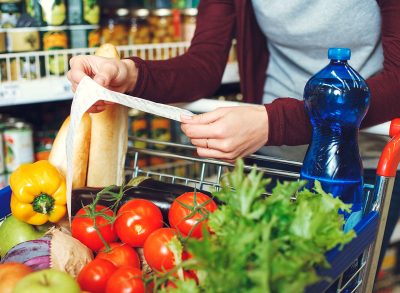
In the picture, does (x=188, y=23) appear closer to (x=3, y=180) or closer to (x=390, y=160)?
(x=3, y=180)

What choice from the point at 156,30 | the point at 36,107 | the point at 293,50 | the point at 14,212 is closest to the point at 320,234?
the point at 14,212

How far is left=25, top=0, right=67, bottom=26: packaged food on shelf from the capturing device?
5.33 ft

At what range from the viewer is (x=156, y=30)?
208 cm

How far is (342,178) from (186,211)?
26 cm

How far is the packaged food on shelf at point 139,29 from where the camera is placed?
6.52 feet

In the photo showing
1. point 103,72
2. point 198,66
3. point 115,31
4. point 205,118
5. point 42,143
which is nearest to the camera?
point 205,118

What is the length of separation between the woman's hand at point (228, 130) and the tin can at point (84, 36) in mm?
830

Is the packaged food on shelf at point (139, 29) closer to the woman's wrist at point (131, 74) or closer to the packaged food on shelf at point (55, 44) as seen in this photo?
the packaged food on shelf at point (55, 44)

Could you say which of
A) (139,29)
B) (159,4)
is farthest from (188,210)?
(159,4)

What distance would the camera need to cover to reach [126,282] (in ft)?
2.57

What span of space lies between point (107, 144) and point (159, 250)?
399mm

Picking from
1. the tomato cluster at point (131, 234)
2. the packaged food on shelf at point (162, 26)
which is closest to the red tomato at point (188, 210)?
the tomato cluster at point (131, 234)

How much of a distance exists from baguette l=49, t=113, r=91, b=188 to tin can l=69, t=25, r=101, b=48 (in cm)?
59

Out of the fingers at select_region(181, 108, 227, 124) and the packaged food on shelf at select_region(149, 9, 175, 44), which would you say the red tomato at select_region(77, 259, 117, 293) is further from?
the packaged food on shelf at select_region(149, 9, 175, 44)
